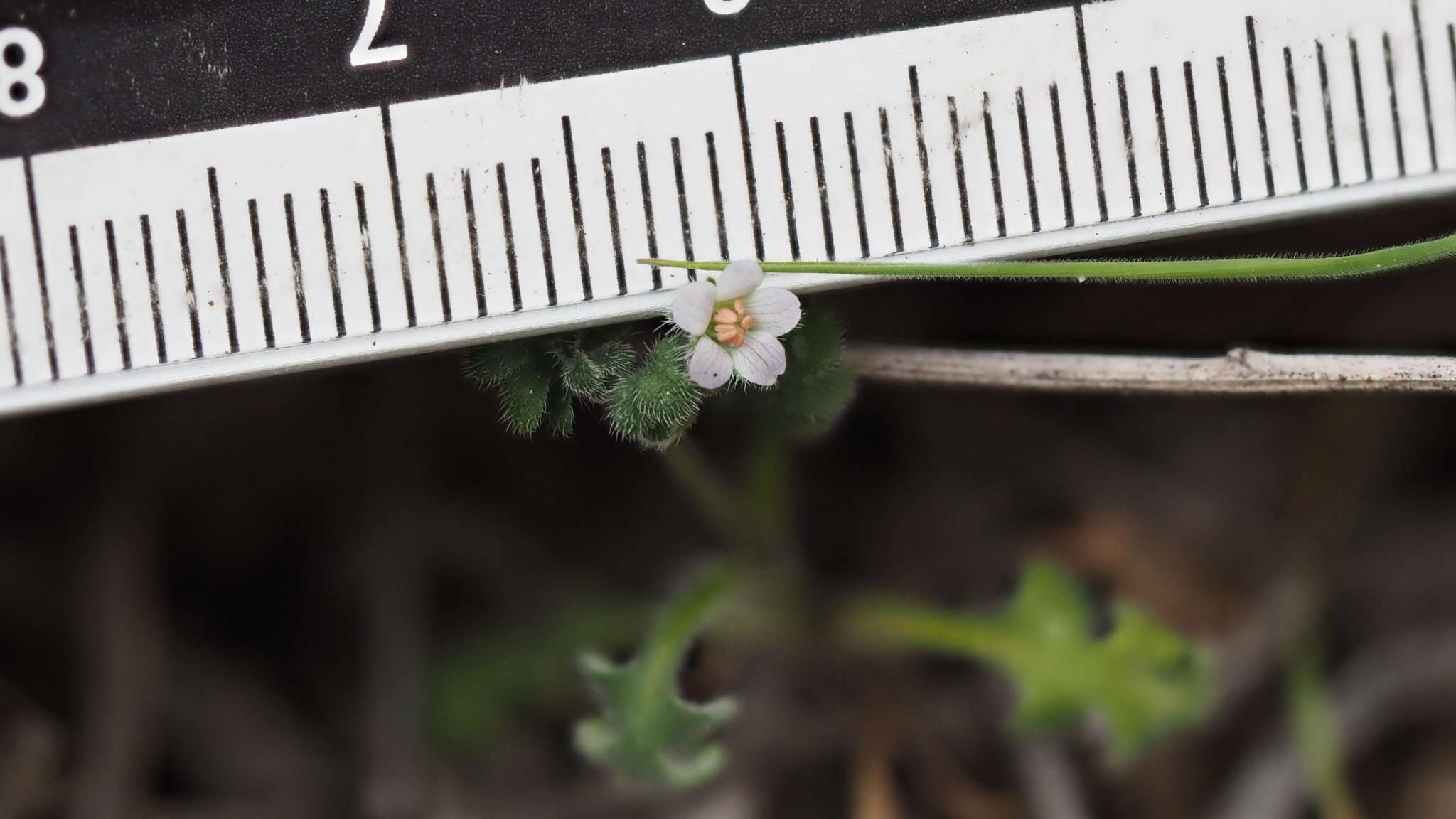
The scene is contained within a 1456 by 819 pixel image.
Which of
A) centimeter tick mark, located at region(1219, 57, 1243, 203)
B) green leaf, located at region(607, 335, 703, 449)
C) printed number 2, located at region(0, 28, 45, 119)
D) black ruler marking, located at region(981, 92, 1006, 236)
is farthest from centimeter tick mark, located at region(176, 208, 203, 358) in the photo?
centimeter tick mark, located at region(1219, 57, 1243, 203)

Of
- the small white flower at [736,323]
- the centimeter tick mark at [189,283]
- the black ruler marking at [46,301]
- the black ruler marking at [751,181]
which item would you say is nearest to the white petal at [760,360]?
the small white flower at [736,323]

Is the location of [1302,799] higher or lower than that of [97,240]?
lower

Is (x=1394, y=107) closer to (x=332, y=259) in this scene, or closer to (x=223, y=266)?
(x=332, y=259)

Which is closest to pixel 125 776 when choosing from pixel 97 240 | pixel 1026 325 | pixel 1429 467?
pixel 97 240

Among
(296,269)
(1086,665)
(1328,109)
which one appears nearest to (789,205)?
(296,269)

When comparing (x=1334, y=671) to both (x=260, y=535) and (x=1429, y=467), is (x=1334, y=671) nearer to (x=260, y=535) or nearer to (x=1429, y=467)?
(x=1429, y=467)

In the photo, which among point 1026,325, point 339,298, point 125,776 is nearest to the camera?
point 339,298

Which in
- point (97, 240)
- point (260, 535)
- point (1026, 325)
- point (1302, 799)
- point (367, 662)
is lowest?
point (1302, 799)
